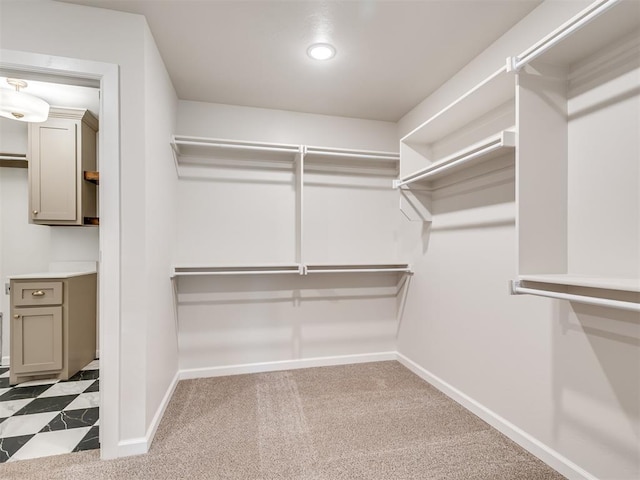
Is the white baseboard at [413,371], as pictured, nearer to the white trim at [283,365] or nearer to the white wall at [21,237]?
the white trim at [283,365]

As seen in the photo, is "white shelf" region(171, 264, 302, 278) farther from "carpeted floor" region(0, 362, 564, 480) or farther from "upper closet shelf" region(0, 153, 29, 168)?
"upper closet shelf" region(0, 153, 29, 168)

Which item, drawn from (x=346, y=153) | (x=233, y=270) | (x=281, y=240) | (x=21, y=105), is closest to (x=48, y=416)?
(x=233, y=270)

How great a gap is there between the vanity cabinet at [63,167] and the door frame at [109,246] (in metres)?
0.29

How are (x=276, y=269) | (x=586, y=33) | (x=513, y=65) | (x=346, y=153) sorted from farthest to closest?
(x=346, y=153) < (x=276, y=269) < (x=513, y=65) < (x=586, y=33)

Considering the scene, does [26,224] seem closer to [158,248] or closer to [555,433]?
[158,248]

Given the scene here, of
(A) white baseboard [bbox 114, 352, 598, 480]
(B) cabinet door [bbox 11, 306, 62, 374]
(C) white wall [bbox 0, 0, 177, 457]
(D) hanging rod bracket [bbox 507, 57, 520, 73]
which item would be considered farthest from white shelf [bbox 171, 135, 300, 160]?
(A) white baseboard [bbox 114, 352, 598, 480]

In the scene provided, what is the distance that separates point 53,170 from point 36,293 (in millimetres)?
830

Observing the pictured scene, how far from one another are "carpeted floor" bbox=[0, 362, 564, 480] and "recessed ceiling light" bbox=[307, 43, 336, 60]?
2395mm

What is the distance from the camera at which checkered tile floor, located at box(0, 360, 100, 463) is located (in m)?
1.75

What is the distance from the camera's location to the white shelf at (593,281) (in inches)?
A: 40.4

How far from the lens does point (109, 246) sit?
65.4 inches

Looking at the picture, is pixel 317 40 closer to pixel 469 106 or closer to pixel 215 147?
pixel 469 106

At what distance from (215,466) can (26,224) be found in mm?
1717

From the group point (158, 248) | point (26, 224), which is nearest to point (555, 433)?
point (158, 248)
